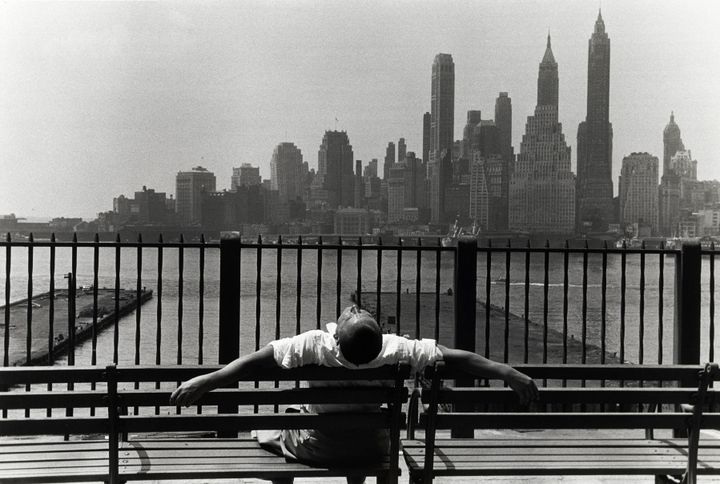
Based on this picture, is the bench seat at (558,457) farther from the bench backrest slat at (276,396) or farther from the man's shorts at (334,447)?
the bench backrest slat at (276,396)

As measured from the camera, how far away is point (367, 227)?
190250mm

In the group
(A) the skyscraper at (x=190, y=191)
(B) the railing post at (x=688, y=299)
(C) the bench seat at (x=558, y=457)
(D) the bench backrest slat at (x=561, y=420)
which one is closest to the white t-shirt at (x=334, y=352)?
(D) the bench backrest slat at (x=561, y=420)

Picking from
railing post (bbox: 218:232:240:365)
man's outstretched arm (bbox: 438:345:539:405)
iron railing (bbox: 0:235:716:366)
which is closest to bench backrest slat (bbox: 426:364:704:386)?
man's outstretched arm (bbox: 438:345:539:405)

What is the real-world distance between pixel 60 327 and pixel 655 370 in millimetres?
73285

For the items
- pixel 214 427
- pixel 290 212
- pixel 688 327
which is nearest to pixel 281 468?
pixel 214 427

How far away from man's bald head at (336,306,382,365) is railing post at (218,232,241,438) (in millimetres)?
2433

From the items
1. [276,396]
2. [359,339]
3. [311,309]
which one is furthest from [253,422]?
[311,309]

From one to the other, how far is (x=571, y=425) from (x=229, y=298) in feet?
9.24

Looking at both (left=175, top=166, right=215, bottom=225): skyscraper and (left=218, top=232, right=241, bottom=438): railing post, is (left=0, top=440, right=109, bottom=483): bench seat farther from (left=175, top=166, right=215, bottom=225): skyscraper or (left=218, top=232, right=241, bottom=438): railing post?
(left=175, top=166, right=215, bottom=225): skyscraper

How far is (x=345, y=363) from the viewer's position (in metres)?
3.25

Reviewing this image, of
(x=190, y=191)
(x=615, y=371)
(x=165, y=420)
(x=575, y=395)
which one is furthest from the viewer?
(x=190, y=191)

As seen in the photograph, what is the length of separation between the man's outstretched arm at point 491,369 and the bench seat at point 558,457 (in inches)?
14.2

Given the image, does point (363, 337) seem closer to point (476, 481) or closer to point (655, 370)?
point (655, 370)

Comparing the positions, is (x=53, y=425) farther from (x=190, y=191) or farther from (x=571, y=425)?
(x=190, y=191)
